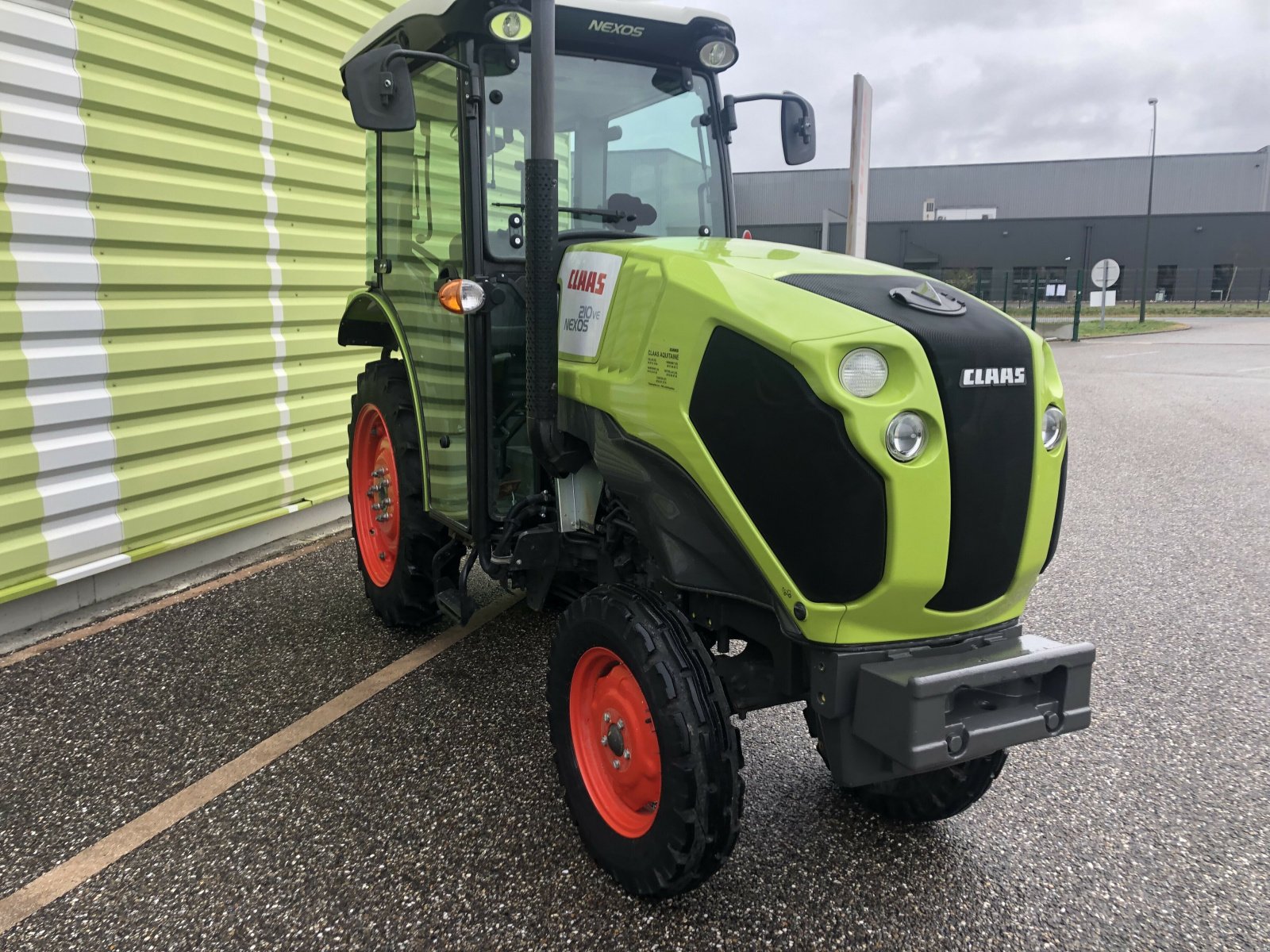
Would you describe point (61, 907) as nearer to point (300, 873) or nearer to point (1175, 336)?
point (300, 873)

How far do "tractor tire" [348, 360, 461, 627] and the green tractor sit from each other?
0.32 m

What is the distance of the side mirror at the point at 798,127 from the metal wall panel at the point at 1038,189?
4123cm

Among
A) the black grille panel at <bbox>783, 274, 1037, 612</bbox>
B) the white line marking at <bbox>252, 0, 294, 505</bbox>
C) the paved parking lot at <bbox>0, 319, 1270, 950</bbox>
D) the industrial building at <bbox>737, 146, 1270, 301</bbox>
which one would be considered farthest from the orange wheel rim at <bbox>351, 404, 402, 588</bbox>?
the industrial building at <bbox>737, 146, 1270, 301</bbox>

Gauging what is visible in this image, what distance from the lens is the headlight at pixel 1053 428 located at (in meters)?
2.10

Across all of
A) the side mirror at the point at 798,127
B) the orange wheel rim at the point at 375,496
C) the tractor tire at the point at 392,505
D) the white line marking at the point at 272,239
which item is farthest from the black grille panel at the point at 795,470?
the white line marking at the point at 272,239

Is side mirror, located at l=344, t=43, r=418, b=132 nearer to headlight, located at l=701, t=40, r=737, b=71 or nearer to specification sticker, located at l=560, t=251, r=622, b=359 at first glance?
specification sticker, located at l=560, t=251, r=622, b=359

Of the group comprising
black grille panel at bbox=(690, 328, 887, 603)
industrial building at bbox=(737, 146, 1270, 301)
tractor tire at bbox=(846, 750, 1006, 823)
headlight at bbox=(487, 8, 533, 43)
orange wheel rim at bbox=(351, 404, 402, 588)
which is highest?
industrial building at bbox=(737, 146, 1270, 301)

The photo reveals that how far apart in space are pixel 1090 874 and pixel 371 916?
1.83 metres

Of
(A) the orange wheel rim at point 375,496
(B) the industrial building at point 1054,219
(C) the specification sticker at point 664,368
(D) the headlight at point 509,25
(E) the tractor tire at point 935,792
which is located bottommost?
(E) the tractor tire at point 935,792

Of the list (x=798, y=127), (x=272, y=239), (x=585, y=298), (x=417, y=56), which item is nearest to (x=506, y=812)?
(x=585, y=298)

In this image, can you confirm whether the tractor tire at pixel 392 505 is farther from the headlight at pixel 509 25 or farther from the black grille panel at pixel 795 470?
the black grille panel at pixel 795 470

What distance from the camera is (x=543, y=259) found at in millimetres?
2512

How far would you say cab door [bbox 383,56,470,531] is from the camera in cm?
307

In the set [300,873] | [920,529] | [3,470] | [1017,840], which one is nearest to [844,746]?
[920,529]
